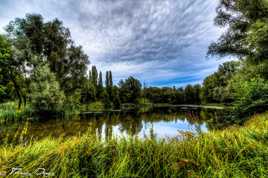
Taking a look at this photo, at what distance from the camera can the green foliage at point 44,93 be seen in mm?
16688

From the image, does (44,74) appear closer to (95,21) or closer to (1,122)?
(1,122)

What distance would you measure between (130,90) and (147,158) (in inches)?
2280

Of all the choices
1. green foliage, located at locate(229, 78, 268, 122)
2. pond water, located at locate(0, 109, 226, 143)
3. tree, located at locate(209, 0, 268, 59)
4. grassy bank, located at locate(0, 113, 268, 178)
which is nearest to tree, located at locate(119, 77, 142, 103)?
pond water, located at locate(0, 109, 226, 143)

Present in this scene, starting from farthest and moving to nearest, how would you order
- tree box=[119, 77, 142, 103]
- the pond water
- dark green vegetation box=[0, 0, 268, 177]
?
tree box=[119, 77, 142, 103] → the pond water → dark green vegetation box=[0, 0, 268, 177]

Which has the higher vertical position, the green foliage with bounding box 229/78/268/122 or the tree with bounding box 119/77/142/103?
the tree with bounding box 119/77/142/103

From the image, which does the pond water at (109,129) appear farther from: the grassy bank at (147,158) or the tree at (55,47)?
the tree at (55,47)

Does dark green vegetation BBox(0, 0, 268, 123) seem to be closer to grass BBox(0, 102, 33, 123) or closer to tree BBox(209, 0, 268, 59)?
tree BBox(209, 0, 268, 59)

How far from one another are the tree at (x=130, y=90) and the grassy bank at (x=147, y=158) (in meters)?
55.0

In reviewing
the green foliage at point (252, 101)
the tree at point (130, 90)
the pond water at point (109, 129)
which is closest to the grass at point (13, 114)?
the pond water at point (109, 129)

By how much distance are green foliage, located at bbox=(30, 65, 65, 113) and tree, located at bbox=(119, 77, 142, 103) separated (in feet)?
132

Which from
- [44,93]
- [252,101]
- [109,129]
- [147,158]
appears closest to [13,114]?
[44,93]

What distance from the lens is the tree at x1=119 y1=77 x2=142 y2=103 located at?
191 feet

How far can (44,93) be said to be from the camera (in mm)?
16547

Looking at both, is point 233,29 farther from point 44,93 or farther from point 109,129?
point 44,93
